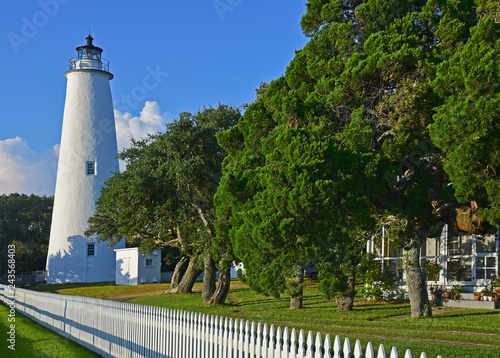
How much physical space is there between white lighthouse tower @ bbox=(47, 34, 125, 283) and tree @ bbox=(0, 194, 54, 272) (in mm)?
7924

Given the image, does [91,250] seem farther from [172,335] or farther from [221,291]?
[172,335]

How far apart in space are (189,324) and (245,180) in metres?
5.22

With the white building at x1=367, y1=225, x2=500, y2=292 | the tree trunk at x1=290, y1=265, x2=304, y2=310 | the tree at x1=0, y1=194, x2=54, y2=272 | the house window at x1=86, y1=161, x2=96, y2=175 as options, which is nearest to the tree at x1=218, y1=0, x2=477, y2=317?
the tree trunk at x1=290, y1=265, x2=304, y2=310

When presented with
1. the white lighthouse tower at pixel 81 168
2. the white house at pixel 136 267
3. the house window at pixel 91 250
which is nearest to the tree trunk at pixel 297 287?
the white house at pixel 136 267

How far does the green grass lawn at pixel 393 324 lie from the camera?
9555mm

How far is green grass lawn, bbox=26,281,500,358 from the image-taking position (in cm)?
955

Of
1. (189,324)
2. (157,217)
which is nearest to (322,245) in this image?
(189,324)

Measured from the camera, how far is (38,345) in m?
11.4

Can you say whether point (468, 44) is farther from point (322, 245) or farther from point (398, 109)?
point (322, 245)

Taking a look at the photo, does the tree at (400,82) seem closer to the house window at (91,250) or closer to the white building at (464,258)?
the white building at (464,258)

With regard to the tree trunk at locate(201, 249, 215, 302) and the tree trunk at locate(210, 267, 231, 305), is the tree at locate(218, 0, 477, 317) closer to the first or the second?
the tree trunk at locate(210, 267, 231, 305)

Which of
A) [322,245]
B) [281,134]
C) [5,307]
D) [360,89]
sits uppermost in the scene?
[360,89]

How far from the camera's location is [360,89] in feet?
40.2

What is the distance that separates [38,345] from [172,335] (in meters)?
5.16
